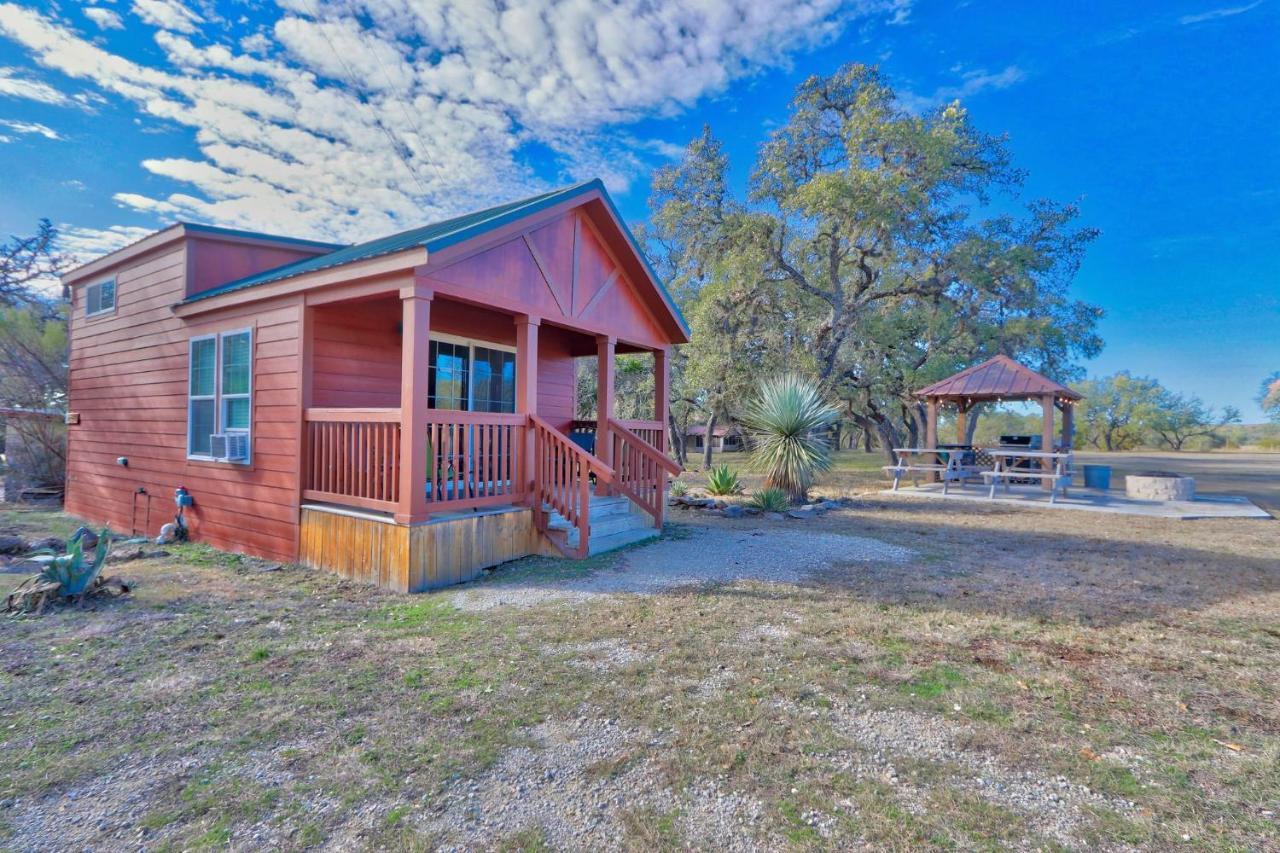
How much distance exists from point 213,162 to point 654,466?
10781 mm

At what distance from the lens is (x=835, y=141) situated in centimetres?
1697

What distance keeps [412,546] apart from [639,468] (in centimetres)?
340

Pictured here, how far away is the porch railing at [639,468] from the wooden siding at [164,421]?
12.0ft

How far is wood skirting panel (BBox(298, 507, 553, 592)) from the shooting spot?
16.2 feet

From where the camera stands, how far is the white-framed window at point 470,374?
7297 mm

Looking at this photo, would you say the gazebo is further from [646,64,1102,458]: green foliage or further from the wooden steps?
the wooden steps

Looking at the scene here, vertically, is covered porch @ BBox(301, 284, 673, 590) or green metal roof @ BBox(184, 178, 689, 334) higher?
green metal roof @ BBox(184, 178, 689, 334)

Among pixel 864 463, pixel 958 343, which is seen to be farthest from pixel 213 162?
pixel 864 463

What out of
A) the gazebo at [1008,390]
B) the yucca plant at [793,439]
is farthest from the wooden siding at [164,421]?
the gazebo at [1008,390]

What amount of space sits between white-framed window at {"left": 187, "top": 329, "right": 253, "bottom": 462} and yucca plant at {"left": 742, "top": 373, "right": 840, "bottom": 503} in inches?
317

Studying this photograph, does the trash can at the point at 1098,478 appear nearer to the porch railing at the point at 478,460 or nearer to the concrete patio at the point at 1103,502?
the concrete patio at the point at 1103,502

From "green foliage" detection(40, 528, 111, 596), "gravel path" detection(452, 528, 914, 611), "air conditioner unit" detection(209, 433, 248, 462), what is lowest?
"gravel path" detection(452, 528, 914, 611)

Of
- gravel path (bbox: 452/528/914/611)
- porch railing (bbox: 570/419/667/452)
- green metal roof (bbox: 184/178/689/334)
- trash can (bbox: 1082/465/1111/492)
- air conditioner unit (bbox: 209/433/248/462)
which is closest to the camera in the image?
gravel path (bbox: 452/528/914/611)

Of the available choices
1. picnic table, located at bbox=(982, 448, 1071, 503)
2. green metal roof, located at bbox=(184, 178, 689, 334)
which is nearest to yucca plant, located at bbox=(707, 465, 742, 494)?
green metal roof, located at bbox=(184, 178, 689, 334)
